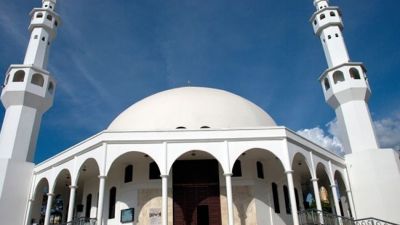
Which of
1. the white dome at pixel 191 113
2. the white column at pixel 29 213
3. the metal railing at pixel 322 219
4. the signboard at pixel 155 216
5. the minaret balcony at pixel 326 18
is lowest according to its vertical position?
the metal railing at pixel 322 219

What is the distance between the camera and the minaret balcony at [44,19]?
2678 cm

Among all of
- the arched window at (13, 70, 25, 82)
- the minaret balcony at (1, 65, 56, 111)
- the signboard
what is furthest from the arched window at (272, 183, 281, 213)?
the arched window at (13, 70, 25, 82)

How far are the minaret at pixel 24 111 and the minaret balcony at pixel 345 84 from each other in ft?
67.1

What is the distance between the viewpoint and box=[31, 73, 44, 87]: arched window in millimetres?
24578

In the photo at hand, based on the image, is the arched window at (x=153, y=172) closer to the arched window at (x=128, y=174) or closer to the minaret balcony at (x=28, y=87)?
the arched window at (x=128, y=174)

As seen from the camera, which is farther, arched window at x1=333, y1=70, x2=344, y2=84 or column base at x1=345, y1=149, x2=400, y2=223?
arched window at x1=333, y1=70, x2=344, y2=84

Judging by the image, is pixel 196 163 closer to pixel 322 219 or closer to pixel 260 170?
pixel 260 170

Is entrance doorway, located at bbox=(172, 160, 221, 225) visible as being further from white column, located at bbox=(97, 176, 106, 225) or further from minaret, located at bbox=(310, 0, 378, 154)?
minaret, located at bbox=(310, 0, 378, 154)

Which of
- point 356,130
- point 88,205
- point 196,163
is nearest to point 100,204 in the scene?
point 196,163

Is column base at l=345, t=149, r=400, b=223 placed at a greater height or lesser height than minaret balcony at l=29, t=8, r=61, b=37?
lesser

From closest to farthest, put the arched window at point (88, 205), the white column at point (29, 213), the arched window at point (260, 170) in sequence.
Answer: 1. the arched window at point (260, 170)
2. the white column at point (29, 213)
3. the arched window at point (88, 205)

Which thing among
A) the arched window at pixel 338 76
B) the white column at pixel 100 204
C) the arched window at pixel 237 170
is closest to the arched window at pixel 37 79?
the white column at pixel 100 204

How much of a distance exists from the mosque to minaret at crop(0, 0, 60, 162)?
8cm

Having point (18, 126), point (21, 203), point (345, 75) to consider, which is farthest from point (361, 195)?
point (18, 126)
